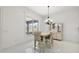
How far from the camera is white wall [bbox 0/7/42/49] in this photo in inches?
94.3

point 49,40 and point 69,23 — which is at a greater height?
point 69,23

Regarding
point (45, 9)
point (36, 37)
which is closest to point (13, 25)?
point (36, 37)

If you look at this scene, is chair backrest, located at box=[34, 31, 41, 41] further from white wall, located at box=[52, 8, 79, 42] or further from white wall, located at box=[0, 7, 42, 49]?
white wall, located at box=[52, 8, 79, 42]

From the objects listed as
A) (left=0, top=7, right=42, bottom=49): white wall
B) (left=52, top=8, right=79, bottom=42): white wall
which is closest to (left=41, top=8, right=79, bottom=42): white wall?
(left=52, top=8, right=79, bottom=42): white wall

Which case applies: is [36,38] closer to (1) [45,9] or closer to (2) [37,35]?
(2) [37,35]

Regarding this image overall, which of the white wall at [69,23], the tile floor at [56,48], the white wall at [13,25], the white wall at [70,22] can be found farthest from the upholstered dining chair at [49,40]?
the white wall at [13,25]

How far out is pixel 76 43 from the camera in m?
2.41

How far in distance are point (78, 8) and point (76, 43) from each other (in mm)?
896

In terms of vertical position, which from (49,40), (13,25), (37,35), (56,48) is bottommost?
(56,48)

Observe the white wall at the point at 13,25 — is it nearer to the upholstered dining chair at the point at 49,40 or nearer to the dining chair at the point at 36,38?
the dining chair at the point at 36,38

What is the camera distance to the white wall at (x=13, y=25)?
2395 mm

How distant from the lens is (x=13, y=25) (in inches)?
95.3
